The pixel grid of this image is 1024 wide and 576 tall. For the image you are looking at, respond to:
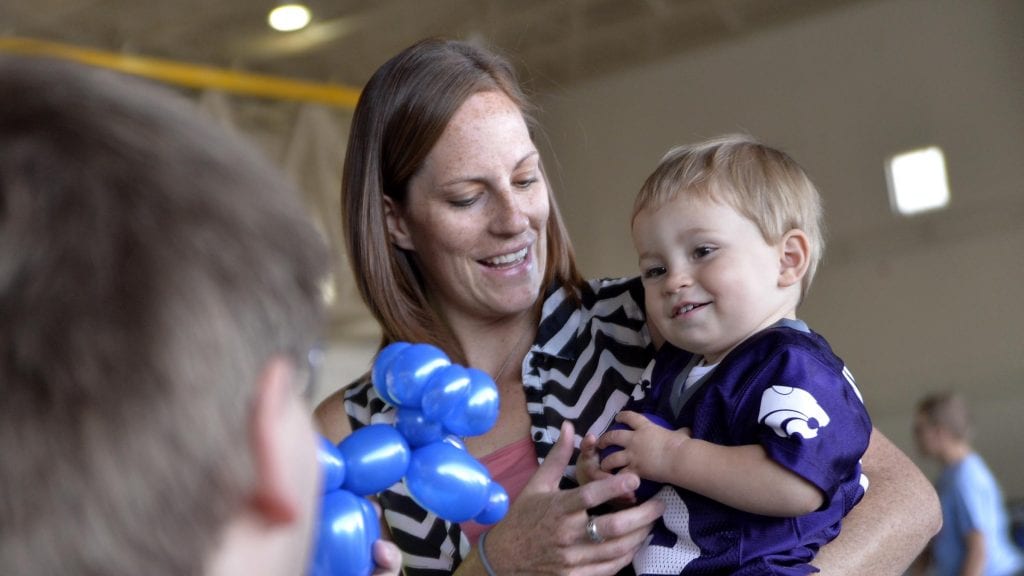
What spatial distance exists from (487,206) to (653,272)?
1.27 feet

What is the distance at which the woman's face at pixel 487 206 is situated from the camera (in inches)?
85.9

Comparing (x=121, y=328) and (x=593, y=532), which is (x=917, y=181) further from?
(x=121, y=328)

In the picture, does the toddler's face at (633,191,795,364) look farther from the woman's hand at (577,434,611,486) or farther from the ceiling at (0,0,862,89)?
the ceiling at (0,0,862,89)

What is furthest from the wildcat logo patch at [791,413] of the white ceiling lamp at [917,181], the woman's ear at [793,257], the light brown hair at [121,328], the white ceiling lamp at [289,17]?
the white ceiling lamp at [289,17]

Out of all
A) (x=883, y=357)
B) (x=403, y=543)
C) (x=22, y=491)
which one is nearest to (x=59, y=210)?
(x=22, y=491)

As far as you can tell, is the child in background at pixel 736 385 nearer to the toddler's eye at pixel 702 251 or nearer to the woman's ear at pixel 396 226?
the toddler's eye at pixel 702 251

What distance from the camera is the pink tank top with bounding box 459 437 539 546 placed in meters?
2.11

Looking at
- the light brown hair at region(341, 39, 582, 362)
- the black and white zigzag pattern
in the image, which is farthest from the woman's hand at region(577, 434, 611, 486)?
the light brown hair at region(341, 39, 582, 362)

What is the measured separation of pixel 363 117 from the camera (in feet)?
7.54

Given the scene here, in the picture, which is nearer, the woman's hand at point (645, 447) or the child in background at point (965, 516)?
the woman's hand at point (645, 447)

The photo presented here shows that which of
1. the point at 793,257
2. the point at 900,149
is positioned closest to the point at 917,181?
the point at 900,149

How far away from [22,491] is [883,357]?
8979 mm

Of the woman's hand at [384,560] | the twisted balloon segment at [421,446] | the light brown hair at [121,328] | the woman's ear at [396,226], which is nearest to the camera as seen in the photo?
the light brown hair at [121,328]

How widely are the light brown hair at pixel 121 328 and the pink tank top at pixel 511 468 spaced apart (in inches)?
54.0
